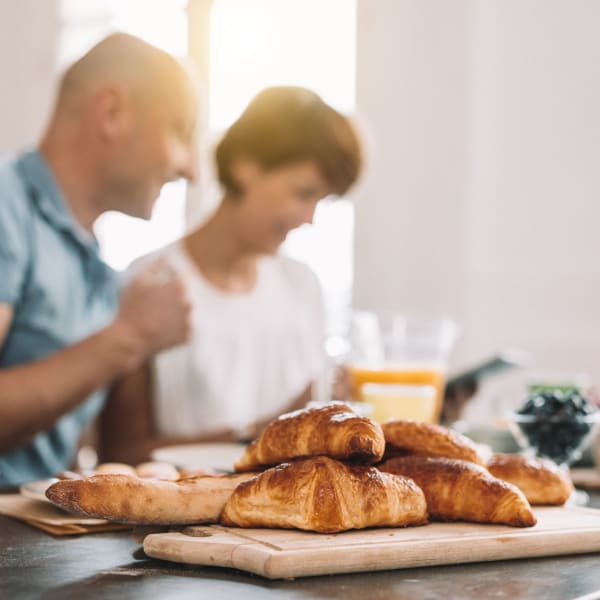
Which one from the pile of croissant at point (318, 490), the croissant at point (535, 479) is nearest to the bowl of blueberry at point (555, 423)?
the croissant at point (535, 479)

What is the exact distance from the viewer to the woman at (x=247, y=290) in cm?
246

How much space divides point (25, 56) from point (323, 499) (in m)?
4.03

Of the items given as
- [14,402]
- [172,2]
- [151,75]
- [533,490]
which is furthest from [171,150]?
[172,2]

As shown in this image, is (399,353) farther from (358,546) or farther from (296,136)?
(358,546)

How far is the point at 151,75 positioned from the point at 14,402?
2.67ft

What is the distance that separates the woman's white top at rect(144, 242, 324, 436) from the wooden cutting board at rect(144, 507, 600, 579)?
65.0 inches

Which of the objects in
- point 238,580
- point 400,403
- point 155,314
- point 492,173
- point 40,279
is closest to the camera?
point 238,580

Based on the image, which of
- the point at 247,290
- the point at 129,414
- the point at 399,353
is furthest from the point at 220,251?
the point at 399,353

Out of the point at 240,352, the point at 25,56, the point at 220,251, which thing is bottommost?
the point at 240,352

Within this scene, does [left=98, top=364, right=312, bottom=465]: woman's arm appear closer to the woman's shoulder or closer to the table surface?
the woman's shoulder

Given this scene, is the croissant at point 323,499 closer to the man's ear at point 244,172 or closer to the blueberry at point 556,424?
the blueberry at point 556,424

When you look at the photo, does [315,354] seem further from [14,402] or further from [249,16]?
[249,16]

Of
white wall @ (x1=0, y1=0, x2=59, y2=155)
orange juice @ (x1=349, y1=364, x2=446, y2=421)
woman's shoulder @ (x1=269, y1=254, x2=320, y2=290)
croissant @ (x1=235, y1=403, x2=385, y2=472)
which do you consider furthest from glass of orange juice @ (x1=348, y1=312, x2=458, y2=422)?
white wall @ (x1=0, y1=0, x2=59, y2=155)

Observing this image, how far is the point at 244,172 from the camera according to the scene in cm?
261
